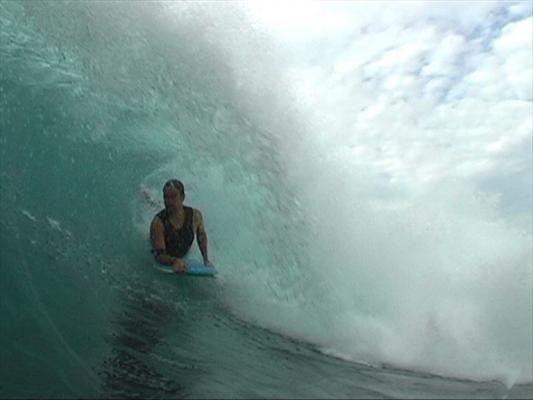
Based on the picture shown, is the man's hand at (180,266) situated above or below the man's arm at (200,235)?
below

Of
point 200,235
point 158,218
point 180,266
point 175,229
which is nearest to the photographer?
point 180,266

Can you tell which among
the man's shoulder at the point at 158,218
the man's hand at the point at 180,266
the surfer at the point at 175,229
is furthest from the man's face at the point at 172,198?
the man's hand at the point at 180,266

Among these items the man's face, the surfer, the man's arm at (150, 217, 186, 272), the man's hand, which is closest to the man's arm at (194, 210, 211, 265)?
the surfer

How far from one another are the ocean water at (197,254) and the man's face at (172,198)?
0.84 meters

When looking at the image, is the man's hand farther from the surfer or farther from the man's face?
the man's face

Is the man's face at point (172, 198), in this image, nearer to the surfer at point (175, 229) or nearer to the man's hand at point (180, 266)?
the surfer at point (175, 229)

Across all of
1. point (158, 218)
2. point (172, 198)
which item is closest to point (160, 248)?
point (158, 218)

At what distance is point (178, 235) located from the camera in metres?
8.44

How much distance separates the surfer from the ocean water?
31cm

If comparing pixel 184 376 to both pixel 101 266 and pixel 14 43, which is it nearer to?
pixel 101 266

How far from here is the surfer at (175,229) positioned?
8.05 m

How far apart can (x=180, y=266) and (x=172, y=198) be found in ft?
2.94

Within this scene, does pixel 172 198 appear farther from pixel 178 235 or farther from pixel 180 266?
pixel 180 266

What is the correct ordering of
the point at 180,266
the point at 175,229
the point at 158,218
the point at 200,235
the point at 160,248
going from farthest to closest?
the point at 200,235
the point at 175,229
the point at 158,218
the point at 160,248
the point at 180,266
